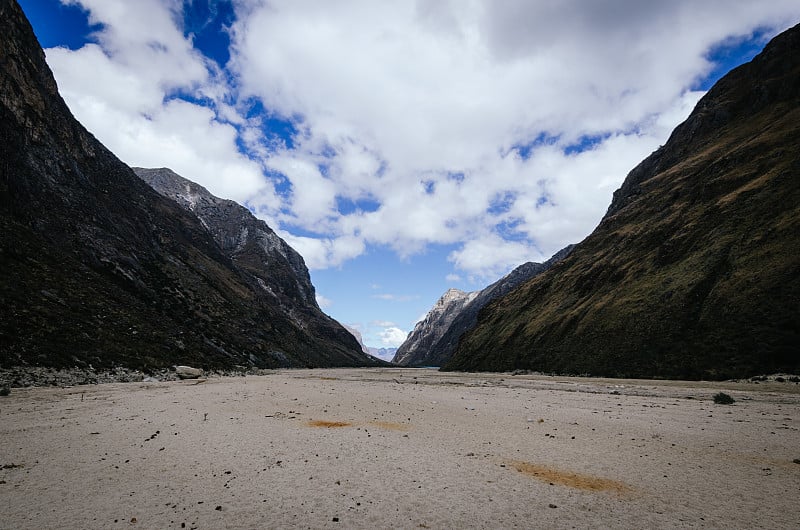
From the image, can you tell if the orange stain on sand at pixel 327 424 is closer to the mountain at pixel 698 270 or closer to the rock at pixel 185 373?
the rock at pixel 185 373

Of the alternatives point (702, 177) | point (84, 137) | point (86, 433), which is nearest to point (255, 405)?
point (86, 433)

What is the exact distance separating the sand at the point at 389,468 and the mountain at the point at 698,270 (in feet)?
106

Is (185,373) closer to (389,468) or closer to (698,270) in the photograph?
(389,468)

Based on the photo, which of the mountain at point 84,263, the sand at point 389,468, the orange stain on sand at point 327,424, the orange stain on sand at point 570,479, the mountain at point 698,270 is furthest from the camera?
the mountain at point 698,270

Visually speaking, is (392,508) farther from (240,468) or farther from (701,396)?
(701,396)

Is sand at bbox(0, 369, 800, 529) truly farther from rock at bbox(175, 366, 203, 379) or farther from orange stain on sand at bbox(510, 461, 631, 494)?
rock at bbox(175, 366, 203, 379)

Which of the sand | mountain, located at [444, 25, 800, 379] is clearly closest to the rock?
the sand

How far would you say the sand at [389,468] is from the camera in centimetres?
754

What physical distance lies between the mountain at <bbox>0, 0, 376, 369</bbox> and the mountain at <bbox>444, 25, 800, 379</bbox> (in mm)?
67213

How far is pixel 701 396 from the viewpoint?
90.3 ft

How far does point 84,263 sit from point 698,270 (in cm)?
10010

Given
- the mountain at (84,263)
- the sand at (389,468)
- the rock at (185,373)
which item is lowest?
the sand at (389,468)

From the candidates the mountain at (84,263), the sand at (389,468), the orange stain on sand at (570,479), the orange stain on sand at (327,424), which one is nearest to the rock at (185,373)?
the mountain at (84,263)

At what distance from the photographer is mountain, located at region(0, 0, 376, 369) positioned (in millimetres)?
34875
